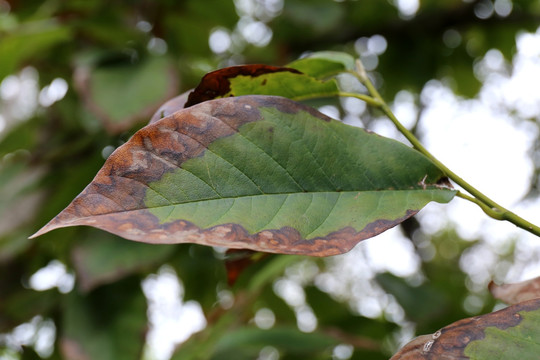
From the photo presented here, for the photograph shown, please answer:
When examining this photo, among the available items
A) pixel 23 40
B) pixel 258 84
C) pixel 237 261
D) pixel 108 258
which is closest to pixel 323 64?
pixel 258 84

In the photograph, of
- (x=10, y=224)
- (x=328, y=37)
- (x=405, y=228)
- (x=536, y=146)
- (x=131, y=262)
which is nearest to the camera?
(x=131, y=262)

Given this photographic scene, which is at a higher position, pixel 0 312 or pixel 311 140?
pixel 311 140

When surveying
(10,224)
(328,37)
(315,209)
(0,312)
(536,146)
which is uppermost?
(315,209)

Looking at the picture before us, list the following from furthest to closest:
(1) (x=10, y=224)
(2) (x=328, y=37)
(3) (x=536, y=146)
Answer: (3) (x=536, y=146) < (2) (x=328, y=37) < (1) (x=10, y=224)

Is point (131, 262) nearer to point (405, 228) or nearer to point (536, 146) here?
point (405, 228)

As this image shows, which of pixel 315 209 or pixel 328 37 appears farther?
pixel 328 37

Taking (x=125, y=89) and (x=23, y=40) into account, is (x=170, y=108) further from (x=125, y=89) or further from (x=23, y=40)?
(x=23, y=40)

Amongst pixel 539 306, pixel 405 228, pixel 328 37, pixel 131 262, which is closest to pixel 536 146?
pixel 405 228

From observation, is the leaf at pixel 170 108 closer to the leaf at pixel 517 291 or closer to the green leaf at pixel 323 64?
the green leaf at pixel 323 64
